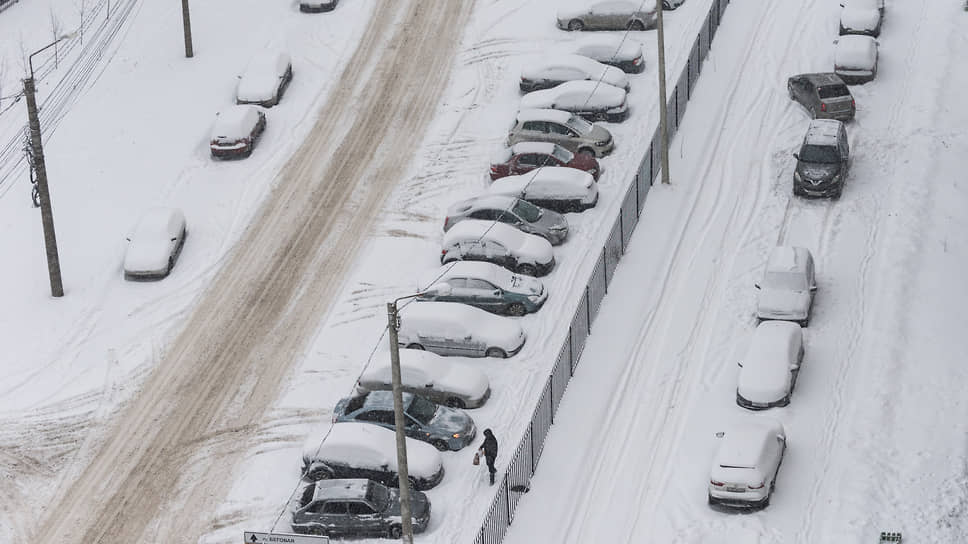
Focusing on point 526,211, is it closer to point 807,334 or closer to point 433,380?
point 433,380

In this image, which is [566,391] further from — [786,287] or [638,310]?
[786,287]

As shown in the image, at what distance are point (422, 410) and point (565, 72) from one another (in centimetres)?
1971

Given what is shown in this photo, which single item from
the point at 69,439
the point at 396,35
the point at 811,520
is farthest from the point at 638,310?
the point at 396,35

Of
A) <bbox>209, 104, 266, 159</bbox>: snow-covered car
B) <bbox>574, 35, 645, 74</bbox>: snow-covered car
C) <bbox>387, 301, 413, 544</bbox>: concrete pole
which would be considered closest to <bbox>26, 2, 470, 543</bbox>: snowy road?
<bbox>209, 104, 266, 159</bbox>: snow-covered car

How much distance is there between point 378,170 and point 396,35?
10486mm

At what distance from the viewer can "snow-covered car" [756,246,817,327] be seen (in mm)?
37125

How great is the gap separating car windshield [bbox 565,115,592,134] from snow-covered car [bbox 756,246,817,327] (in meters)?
10.5

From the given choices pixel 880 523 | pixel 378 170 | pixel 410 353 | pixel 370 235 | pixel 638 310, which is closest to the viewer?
pixel 880 523

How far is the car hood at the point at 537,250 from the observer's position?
132 feet

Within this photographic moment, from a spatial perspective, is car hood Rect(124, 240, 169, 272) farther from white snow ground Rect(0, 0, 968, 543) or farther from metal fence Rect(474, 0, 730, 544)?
metal fence Rect(474, 0, 730, 544)

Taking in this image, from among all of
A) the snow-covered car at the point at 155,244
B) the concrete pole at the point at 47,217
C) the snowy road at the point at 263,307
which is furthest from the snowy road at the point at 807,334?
the concrete pole at the point at 47,217

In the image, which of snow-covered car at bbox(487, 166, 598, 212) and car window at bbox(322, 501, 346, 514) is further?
snow-covered car at bbox(487, 166, 598, 212)

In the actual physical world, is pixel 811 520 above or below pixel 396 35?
below

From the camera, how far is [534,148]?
44.8 metres
